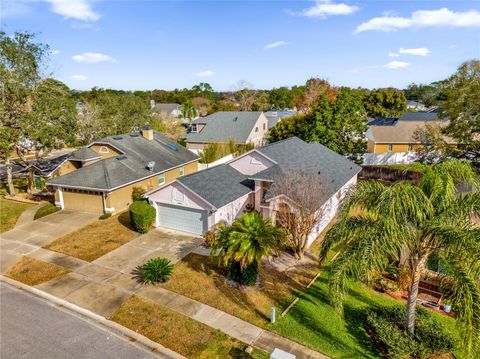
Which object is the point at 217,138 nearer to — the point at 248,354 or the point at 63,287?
the point at 63,287

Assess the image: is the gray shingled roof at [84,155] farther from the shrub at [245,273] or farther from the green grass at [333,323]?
the green grass at [333,323]

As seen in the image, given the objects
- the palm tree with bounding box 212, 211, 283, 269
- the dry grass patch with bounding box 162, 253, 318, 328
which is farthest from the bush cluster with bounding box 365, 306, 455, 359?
the palm tree with bounding box 212, 211, 283, 269

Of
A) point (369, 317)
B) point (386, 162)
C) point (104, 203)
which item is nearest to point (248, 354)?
point (369, 317)

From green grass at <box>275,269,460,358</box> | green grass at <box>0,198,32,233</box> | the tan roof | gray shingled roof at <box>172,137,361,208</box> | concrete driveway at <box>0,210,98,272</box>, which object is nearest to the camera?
green grass at <box>275,269,460,358</box>

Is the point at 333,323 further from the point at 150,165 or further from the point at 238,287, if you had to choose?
the point at 150,165

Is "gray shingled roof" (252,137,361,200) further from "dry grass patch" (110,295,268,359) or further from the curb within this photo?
the curb

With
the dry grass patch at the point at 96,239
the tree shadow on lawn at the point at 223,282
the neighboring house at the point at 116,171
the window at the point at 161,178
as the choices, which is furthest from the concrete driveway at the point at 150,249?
the window at the point at 161,178
